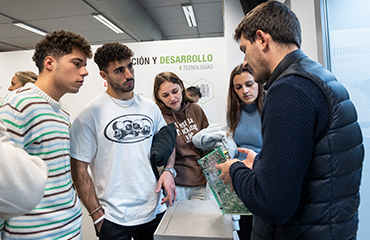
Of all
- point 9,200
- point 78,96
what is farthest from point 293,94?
point 78,96

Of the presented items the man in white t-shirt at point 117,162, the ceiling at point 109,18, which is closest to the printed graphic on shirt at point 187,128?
the man in white t-shirt at point 117,162

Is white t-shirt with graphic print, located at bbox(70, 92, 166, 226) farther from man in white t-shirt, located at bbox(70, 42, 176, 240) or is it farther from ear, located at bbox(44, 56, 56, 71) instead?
ear, located at bbox(44, 56, 56, 71)

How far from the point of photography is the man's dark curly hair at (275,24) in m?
0.81

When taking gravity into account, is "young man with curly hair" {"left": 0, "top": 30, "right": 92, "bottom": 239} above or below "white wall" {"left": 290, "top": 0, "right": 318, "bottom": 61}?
below

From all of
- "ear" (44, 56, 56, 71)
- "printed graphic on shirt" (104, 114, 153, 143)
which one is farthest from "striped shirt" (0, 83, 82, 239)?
"printed graphic on shirt" (104, 114, 153, 143)

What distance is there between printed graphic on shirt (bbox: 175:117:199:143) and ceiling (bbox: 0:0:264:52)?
3890 mm

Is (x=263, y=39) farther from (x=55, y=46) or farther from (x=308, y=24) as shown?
(x=308, y=24)

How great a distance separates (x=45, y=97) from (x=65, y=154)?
11.5 inches

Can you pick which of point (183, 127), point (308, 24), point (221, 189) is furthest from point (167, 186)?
point (308, 24)

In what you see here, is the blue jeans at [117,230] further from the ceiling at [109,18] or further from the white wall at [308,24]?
the ceiling at [109,18]

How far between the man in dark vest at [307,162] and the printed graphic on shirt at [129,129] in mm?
868

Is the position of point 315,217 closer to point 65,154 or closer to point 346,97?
point 346,97

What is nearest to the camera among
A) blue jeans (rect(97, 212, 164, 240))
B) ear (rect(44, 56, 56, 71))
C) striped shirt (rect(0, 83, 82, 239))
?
striped shirt (rect(0, 83, 82, 239))

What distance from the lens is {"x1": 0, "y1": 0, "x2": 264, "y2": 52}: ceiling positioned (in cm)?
519
